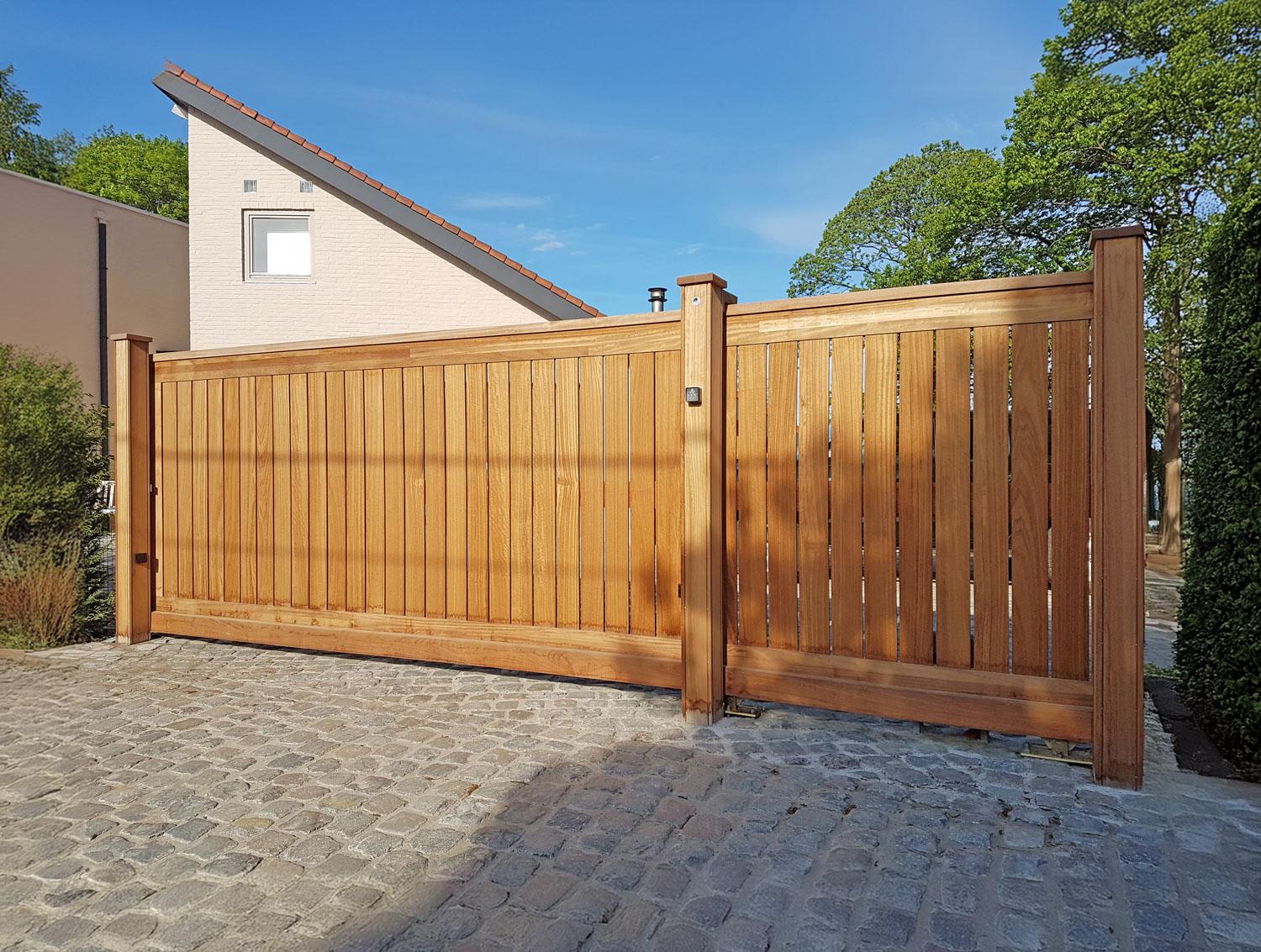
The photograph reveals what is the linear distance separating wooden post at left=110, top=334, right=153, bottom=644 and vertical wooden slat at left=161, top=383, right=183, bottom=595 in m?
0.11

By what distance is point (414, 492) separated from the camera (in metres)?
4.87

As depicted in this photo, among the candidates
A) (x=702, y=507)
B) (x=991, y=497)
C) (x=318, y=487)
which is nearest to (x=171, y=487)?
(x=318, y=487)

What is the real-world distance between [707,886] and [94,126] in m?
39.5

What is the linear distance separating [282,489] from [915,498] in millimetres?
4003

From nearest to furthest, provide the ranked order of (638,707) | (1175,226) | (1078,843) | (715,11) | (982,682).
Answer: (1078,843)
(982,682)
(638,707)
(715,11)
(1175,226)

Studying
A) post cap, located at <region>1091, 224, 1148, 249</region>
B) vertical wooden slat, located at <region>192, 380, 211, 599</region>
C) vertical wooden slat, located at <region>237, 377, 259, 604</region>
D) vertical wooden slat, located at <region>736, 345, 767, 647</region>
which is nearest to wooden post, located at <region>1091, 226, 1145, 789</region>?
post cap, located at <region>1091, 224, 1148, 249</region>

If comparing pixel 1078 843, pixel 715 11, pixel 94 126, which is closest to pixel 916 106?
pixel 715 11

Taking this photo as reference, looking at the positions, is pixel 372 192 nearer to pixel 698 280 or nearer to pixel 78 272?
pixel 698 280

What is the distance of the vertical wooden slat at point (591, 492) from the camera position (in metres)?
4.32

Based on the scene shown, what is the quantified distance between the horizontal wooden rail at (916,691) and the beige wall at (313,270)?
7.38 meters

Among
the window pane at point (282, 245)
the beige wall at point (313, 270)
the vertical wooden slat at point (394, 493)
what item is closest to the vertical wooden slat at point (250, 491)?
the vertical wooden slat at point (394, 493)

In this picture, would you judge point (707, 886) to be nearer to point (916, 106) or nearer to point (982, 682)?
point (982, 682)

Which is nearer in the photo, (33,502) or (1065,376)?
(1065,376)

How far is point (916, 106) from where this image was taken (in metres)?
21.5
